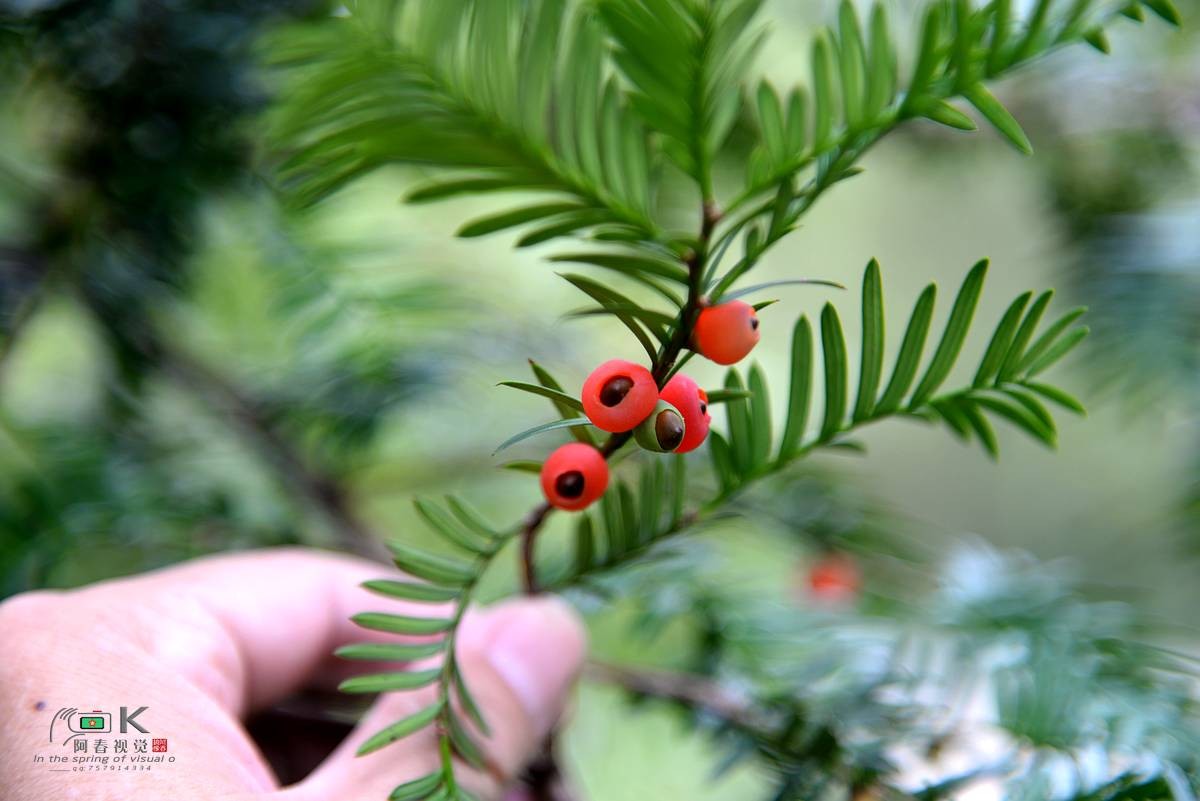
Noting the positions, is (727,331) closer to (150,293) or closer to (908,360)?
(908,360)

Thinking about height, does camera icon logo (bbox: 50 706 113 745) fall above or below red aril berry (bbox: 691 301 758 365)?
below

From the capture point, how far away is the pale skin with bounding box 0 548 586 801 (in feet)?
0.84

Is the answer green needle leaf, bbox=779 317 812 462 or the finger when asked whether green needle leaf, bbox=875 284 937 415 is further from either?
the finger

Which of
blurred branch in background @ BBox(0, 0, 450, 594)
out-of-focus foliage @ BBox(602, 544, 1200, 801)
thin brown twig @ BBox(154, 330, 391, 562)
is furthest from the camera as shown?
thin brown twig @ BBox(154, 330, 391, 562)


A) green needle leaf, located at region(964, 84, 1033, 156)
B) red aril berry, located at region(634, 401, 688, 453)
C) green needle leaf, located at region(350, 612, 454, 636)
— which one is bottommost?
green needle leaf, located at region(350, 612, 454, 636)

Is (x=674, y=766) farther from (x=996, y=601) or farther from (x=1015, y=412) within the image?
(x=1015, y=412)

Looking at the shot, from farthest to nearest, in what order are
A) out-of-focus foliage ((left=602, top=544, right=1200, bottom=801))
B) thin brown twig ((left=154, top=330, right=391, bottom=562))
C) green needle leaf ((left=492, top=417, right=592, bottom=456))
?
thin brown twig ((left=154, top=330, right=391, bottom=562)) → out-of-focus foliage ((left=602, top=544, right=1200, bottom=801)) → green needle leaf ((left=492, top=417, right=592, bottom=456))

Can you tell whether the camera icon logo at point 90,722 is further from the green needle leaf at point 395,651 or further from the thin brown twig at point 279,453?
the thin brown twig at point 279,453

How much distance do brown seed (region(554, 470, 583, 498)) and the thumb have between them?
0.12m

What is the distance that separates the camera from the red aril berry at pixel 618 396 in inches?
7.4

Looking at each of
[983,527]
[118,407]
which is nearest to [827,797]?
[118,407]

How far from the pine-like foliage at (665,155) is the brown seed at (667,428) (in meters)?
0.02

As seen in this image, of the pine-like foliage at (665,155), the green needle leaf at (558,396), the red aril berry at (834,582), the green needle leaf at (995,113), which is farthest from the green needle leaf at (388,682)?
the red aril berry at (834,582)

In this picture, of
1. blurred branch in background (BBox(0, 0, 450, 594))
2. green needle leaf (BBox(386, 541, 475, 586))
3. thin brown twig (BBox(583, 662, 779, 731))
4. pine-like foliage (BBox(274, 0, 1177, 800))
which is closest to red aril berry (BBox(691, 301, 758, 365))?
pine-like foliage (BBox(274, 0, 1177, 800))
